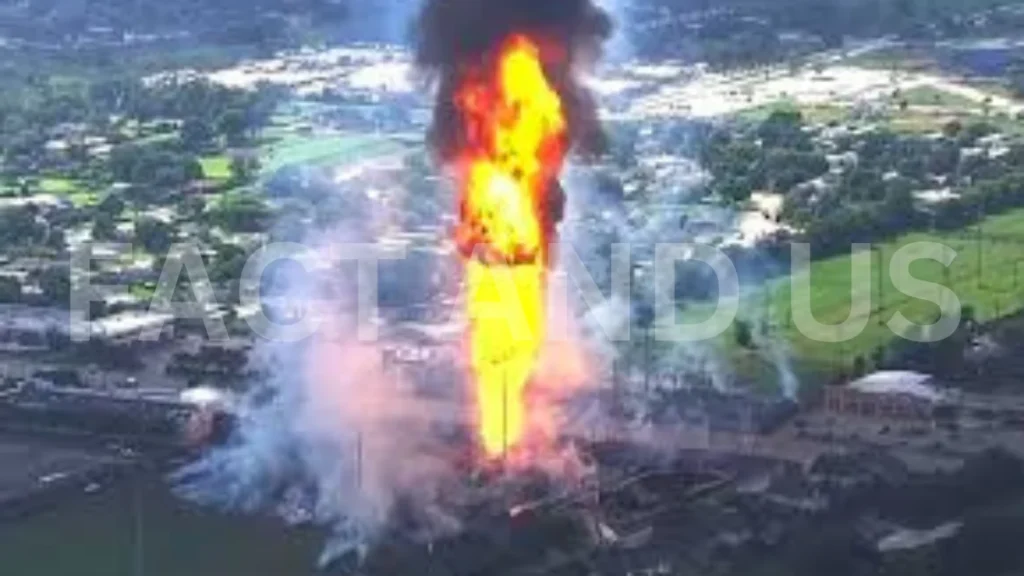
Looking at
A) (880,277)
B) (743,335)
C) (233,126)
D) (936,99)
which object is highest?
(936,99)

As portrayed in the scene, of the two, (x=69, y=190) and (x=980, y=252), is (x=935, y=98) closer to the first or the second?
(x=980, y=252)

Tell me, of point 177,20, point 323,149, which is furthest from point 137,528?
point 177,20

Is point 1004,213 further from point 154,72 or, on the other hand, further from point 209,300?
point 154,72

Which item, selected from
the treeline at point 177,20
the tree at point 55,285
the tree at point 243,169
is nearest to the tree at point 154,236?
the tree at point 55,285

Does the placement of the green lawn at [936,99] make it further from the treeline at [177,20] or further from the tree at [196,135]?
the treeline at [177,20]

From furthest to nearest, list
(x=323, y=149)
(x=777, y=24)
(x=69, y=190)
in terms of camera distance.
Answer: (x=777, y=24), (x=323, y=149), (x=69, y=190)

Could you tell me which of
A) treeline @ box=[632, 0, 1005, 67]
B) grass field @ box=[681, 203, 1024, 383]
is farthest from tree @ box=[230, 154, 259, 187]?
treeline @ box=[632, 0, 1005, 67]
